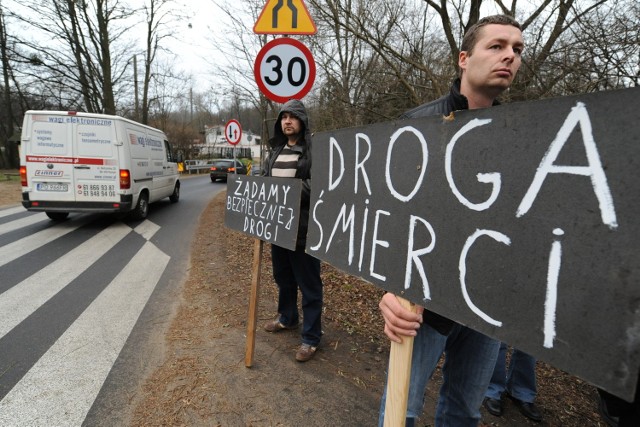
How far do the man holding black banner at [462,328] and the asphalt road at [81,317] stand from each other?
188cm

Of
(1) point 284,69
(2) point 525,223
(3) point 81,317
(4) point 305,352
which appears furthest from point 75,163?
(2) point 525,223

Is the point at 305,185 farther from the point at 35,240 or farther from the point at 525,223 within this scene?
the point at 35,240

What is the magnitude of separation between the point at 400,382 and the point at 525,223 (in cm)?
69

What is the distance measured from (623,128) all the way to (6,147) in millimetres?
37537

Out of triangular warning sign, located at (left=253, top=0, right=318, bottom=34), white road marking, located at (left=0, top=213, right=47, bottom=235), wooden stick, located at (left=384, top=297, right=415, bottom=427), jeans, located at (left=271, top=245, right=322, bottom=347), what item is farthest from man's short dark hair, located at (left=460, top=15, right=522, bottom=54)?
white road marking, located at (left=0, top=213, right=47, bottom=235)

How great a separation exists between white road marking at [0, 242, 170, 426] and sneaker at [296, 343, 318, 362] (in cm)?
142

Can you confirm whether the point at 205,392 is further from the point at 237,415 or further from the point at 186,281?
the point at 186,281

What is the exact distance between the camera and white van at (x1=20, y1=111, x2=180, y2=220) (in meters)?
6.95

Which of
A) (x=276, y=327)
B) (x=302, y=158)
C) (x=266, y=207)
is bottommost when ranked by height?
(x=276, y=327)

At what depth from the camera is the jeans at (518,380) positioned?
2.20 meters

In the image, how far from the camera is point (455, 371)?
1.61m

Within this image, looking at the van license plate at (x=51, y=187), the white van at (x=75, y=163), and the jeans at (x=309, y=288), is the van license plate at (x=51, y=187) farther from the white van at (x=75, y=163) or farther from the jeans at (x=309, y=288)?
the jeans at (x=309, y=288)

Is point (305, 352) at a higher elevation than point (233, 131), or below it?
below

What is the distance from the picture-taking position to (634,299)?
2.19ft
